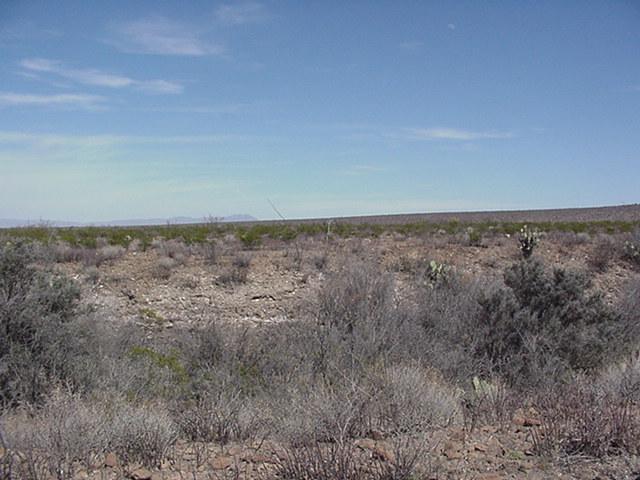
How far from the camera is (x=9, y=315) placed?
845 cm

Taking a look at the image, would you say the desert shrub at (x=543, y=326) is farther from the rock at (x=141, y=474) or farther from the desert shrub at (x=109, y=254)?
the desert shrub at (x=109, y=254)

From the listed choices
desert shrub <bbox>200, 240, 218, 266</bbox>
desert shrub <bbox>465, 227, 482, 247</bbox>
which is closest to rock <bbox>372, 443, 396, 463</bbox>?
desert shrub <bbox>200, 240, 218, 266</bbox>

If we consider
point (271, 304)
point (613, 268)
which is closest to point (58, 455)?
point (271, 304)

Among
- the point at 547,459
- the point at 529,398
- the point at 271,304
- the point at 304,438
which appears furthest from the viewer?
the point at 271,304

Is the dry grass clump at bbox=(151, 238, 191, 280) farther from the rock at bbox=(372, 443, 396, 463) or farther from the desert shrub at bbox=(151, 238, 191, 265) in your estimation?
the rock at bbox=(372, 443, 396, 463)

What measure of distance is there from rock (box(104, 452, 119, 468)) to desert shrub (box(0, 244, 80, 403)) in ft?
9.08

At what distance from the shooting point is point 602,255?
25781mm

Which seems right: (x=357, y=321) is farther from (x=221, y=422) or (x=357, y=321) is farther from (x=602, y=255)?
(x=602, y=255)

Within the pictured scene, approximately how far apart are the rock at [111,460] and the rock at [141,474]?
238mm

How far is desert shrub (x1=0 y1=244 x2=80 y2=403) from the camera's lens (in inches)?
310

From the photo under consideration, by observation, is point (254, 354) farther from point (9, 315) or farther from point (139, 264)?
point (139, 264)

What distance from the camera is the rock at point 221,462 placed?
17.4 feet

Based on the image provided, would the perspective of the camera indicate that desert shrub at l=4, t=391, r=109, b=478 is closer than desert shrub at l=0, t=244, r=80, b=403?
Yes

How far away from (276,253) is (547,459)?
2078 centimetres
